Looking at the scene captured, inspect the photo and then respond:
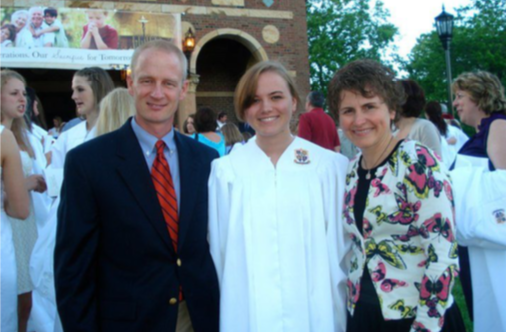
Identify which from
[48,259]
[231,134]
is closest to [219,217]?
[48,259]

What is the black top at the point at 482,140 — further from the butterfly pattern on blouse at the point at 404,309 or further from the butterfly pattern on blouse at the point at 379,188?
the butterfly pattern on blouse at the point at 404,309

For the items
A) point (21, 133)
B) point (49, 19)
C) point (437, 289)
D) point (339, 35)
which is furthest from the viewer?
point (339, 35)

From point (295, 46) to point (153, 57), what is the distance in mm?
12749

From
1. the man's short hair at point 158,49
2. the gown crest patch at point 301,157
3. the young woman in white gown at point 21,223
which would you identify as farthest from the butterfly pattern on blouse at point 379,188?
the young woman in white gown at point 21,223

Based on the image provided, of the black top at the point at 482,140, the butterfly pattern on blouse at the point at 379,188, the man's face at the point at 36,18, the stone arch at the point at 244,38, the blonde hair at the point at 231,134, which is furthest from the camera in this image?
the stone arch at the point at 244,38

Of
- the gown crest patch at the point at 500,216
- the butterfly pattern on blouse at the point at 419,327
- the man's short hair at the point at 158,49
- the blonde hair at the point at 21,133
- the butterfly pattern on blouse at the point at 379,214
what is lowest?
the butterfly pattern on blouse at the point at 419,327

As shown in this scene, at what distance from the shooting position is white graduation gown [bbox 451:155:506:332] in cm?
312

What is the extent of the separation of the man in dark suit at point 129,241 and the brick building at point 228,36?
1130 cm

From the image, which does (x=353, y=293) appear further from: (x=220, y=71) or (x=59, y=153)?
(x=220, y=71)

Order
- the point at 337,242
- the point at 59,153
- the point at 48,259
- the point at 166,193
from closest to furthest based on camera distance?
the point at 166,193 → the point at 337,242 → the point at 48,259 → the point at 59,153

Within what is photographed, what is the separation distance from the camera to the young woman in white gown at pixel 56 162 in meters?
3.50

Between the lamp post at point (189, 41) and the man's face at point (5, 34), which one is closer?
the man's face at point (5, 34)

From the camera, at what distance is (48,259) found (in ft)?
11.4

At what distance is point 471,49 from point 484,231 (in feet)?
111
